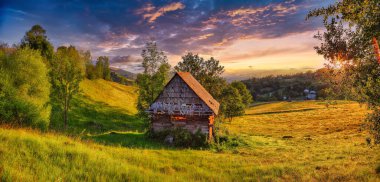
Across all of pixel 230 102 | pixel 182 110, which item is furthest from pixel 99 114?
pixel 182 110

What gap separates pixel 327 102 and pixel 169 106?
2126cm

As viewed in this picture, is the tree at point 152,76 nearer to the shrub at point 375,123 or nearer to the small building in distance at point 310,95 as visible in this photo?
the shrub at point 375,123

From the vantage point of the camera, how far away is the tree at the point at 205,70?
4788cm

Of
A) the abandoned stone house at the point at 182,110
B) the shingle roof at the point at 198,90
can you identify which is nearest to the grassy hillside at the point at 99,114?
the abandoned stone house at the point at 182,110

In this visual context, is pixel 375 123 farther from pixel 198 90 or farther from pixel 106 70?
pixel 106 70

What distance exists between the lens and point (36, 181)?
6.95 m

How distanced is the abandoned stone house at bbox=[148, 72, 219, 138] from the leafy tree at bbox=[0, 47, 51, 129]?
1642 cm

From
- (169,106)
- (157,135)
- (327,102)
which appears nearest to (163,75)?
(169,106)

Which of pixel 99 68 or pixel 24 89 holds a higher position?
pixel 99 68

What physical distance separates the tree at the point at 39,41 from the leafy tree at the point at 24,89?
81.6 ft

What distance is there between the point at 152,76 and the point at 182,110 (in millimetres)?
13602

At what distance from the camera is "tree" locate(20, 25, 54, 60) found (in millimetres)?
57969

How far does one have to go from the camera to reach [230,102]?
2248 inches

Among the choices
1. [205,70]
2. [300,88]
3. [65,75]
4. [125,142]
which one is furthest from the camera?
[300,88]
